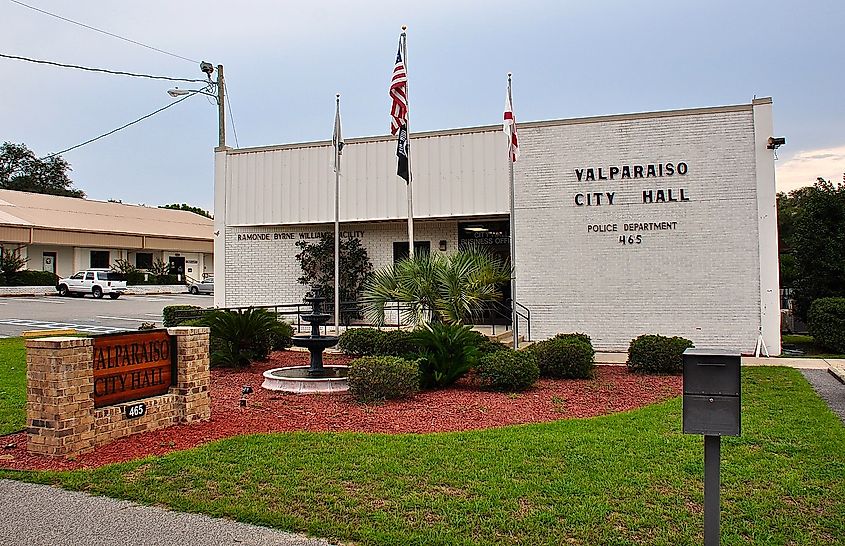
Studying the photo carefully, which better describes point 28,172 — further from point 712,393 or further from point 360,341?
point 712,393

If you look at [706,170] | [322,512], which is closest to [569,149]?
[706,170]

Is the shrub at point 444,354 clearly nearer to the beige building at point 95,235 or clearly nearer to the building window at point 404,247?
the building window at point 404,247

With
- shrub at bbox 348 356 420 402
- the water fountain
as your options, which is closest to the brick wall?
the water fountain

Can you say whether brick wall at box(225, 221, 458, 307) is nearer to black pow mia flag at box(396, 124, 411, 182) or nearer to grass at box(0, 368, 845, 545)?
black pow mia flag at box(396, 124, 411, 182)

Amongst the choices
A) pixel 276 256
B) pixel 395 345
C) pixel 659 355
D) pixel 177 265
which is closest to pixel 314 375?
pixel 395 345

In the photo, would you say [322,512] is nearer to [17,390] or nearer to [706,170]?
[17,390]

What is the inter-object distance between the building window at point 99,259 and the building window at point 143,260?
8.49 feet

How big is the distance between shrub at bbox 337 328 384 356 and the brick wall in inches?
263

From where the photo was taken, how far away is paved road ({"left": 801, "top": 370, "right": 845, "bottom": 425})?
9398 mm

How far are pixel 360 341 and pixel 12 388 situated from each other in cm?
560

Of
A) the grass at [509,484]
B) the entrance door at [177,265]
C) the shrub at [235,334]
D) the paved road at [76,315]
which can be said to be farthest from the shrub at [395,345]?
the entrance door at [177,265]

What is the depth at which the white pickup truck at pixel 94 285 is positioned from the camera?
40719mm

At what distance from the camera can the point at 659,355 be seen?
12656mm

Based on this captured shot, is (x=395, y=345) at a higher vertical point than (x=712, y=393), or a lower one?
lower
